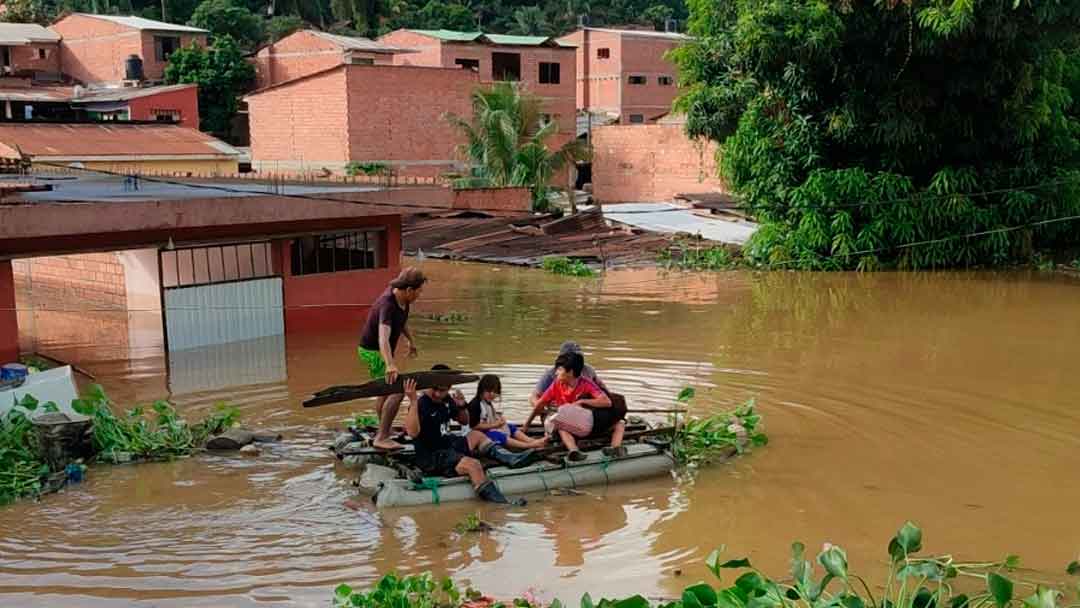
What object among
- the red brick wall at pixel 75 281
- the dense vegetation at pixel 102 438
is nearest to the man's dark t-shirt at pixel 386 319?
the dense vegetation at pixel 102 438

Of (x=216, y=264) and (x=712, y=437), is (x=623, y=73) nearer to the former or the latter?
(x=216, y=264)

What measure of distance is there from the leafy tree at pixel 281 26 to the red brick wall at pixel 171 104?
13.8m

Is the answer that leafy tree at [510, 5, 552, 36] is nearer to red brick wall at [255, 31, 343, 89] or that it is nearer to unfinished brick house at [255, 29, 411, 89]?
unfinished brick house at [255, 29, 411, 89]

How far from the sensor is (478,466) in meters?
9.59

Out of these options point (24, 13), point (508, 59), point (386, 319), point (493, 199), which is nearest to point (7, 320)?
point (386, 319)

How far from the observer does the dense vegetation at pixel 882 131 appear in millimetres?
23766

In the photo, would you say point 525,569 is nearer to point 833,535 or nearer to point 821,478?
point 833,535

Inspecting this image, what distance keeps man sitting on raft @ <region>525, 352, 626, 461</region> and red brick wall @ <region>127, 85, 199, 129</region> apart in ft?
107

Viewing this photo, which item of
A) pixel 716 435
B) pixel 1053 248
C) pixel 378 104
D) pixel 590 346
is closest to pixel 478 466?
pixel 716 435

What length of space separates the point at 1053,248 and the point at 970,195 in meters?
3.61

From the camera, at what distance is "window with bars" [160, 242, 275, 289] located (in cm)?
1791

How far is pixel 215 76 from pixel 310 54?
14.4ft

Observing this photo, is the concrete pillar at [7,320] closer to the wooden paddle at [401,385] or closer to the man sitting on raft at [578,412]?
the wooden paddle at [401,385]

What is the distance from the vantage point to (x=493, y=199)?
108 ft
